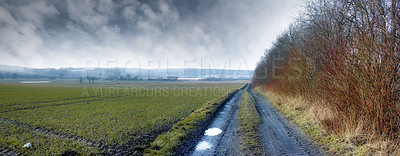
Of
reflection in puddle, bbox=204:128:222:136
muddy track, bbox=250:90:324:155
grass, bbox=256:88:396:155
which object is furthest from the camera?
reflection in puddle, bbox=204:128:222:136

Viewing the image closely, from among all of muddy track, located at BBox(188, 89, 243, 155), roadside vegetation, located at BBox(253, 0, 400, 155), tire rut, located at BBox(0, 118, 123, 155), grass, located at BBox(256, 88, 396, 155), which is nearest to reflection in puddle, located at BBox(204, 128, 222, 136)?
muddy track, located at BBox(188, 89, 243, 155)

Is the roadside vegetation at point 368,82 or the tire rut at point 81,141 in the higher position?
the roadside vegetation at point 368,82

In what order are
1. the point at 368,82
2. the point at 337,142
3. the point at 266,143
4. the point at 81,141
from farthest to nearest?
the point at 81,141 < the point at 266,143 < the point at 337,142 < the point at 368,82

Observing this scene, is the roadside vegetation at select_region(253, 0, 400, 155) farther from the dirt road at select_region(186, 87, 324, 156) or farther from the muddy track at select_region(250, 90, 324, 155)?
the dirt road at select_region(186, 87, 324, 156)

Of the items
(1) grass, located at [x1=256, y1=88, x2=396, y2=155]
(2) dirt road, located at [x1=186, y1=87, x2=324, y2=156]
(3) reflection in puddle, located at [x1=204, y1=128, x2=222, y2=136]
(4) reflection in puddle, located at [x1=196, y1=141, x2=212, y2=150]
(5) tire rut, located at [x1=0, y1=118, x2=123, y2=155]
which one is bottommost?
(5) tire rut, located at [x1=0, y1=118, x2=123, y2=155]

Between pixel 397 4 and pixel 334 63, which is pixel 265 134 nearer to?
pixel 334 63

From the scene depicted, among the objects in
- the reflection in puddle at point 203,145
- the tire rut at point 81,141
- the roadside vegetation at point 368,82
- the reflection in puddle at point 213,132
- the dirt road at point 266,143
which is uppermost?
the roadside vegetation at point 368,82

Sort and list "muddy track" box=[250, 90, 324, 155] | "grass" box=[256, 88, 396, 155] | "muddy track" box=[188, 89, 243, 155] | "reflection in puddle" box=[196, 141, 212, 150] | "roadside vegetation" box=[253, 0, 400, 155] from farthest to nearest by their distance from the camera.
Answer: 1. "reflection in puddle" box=[196, 141, 212, 150]
2. "muddy track" box=[188, 89, 243, 155]
3. "muddy track" box=[250, 90, 324, 155]
4. "grass" box=[256, 88, 396, 155]
5. "roadside vegetation" box=[253, 0, 400, 155]

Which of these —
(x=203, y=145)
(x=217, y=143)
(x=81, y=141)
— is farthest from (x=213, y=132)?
(x=81, y=141)

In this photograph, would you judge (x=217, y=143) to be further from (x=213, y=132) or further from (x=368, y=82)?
(x=368, y=82)

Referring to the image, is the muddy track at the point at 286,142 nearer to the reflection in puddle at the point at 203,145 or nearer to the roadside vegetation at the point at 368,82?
the roadside vegetation at the point at 368,82

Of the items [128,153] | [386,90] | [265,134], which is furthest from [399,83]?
[128,153]

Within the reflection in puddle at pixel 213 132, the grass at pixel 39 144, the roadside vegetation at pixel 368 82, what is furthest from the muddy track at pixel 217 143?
the grass at pixel 39 144

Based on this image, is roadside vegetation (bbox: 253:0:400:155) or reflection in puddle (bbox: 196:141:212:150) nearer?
roadside vegetation (bbox: 253:0:400:155)
